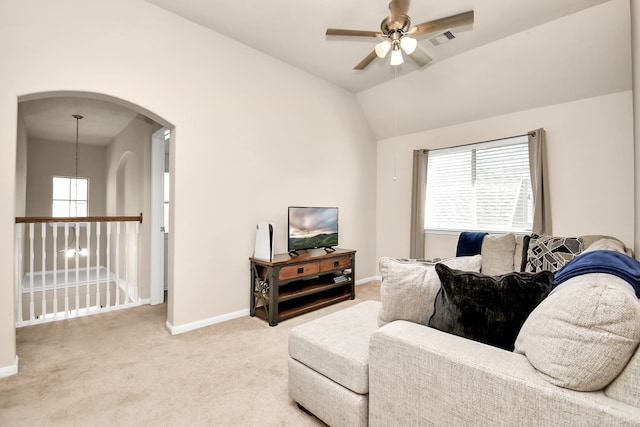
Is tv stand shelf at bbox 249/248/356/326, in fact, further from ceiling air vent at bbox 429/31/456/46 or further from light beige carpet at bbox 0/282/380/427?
ceiling air vent at bbox 429/31/456/46

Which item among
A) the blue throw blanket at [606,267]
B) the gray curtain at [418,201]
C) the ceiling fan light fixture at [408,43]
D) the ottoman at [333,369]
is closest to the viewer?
the blue throw blanket at [606,267]

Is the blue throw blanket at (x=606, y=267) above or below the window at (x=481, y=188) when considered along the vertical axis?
below

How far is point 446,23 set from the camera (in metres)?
2.20

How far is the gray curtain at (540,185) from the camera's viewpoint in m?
3.52

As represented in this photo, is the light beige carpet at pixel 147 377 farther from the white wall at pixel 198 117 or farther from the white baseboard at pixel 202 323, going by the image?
the white wall at pixel 198 117

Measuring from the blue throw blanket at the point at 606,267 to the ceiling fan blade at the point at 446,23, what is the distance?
67.5 inches

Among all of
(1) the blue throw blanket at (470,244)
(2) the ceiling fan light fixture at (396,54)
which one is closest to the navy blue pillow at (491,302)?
(2) the ceiling fan light fixture at (396,54)

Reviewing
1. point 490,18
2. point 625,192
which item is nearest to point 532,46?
point 490,18

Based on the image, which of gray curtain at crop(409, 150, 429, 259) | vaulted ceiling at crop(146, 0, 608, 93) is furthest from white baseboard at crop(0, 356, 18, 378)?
gray curtain at crop(409, 150, 429, 259)

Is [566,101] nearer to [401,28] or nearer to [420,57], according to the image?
[420,57]

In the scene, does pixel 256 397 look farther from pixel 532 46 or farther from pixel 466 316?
pixel 532 46

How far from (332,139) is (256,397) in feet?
11.3

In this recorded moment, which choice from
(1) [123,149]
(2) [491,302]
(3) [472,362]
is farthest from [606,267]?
(1) [123,149]

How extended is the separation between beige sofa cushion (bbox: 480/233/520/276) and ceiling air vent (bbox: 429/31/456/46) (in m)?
2.13
